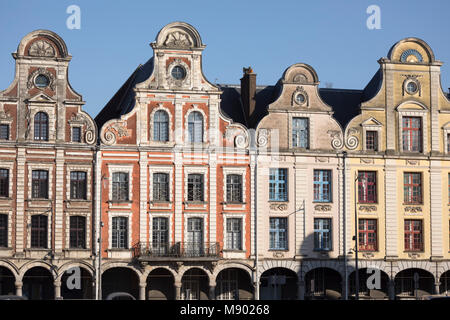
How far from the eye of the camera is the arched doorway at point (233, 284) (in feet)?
158

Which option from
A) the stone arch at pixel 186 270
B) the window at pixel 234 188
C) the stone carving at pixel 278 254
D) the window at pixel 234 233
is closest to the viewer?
the stone arch at pixel 186 270

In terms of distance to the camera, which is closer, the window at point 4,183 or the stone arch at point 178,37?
the window at point 4,183

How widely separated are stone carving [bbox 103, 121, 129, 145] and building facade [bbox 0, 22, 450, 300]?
0.09 m

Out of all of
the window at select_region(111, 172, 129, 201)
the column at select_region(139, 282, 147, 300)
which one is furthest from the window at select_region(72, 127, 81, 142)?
the column at select_region(139, 282, 147, 300)

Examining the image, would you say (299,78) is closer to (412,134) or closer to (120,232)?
(412,134)

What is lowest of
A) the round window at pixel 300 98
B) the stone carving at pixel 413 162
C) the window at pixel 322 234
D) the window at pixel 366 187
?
the window at pixel 322 234

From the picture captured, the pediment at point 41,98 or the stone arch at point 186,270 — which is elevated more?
the pediment at point 41,98

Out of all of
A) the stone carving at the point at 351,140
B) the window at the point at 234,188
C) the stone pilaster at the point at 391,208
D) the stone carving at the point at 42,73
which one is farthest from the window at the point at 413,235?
the stone carving at the point at 42,73

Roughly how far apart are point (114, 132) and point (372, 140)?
51.2 feet

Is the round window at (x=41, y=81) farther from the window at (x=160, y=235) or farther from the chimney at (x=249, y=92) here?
the chimney at (x=249, y=92)

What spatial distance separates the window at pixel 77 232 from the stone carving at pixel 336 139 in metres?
15.3

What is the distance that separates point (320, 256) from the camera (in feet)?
160
